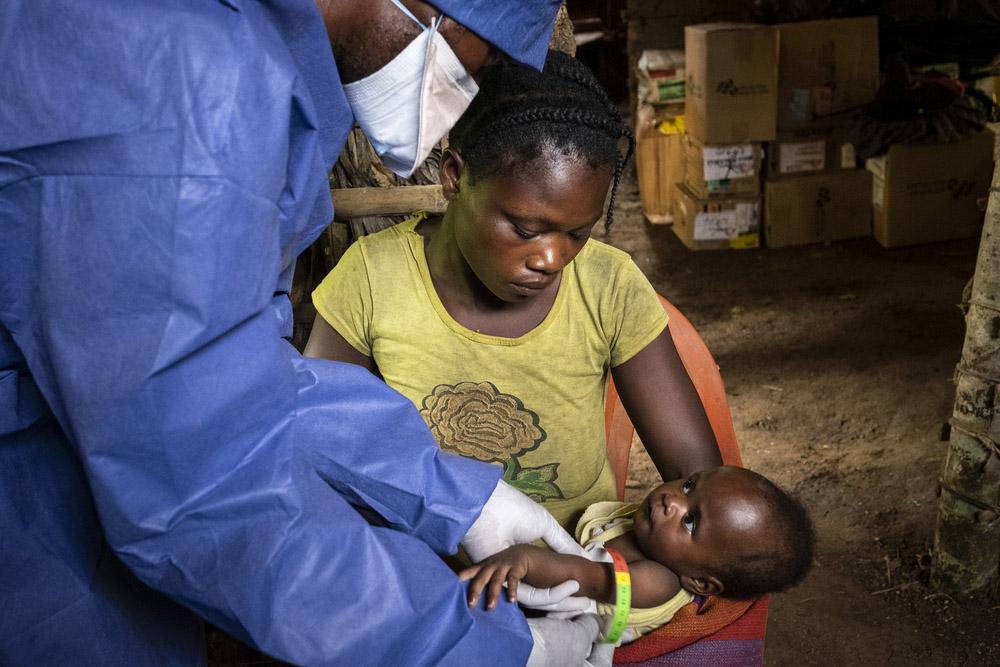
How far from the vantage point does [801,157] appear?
6414 millimetres

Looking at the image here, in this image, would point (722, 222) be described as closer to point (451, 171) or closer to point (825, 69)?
point (825, 69)

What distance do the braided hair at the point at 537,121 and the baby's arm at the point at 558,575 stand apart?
65 cm

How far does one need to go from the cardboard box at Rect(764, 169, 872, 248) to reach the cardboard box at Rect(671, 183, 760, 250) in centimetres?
10

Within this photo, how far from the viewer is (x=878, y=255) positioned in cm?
630

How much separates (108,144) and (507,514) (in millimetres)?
812

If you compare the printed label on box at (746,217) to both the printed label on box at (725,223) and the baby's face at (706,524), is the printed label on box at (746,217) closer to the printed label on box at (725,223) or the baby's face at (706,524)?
the printed label on box at (725,223)

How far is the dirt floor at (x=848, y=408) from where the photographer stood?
9.72ft

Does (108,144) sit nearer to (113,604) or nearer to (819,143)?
(113,604)

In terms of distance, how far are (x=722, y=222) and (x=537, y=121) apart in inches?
207

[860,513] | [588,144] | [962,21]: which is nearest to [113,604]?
[588,144]

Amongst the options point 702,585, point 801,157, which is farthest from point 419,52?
point 801,157

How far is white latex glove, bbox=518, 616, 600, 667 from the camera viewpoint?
139 centimetres

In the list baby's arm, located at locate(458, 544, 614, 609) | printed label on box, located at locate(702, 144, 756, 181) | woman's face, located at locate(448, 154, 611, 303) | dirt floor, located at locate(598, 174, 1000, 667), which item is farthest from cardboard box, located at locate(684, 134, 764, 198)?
baby's arm, located at locate(458, 544, 614, 609)

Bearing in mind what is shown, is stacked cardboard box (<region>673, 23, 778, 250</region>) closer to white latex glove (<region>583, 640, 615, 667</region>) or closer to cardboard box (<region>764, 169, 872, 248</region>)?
cardboard box (<region>764, 169, 872, 248</region>)
